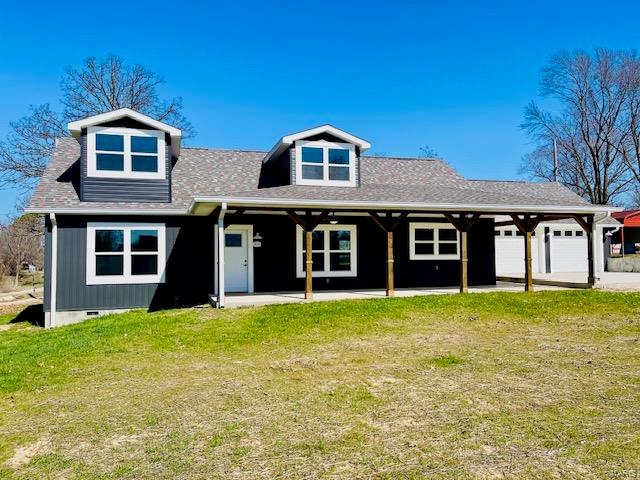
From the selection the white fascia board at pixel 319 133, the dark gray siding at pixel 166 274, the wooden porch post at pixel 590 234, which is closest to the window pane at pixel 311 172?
the white fascia board at pixel 319 133

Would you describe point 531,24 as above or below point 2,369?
above

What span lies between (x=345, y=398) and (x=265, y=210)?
7.42m

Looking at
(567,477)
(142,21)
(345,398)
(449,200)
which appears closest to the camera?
(567,477)

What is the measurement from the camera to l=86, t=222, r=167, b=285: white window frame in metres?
12.2

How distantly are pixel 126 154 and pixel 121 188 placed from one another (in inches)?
39.8

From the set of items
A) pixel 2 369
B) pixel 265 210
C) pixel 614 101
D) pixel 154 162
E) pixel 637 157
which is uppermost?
pixel 614 101

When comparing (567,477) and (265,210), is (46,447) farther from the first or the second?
(265,210)

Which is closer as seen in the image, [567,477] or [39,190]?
[567,477]

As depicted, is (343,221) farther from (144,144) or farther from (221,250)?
(144,144)

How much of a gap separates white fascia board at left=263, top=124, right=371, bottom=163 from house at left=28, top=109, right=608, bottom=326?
5 centimetres

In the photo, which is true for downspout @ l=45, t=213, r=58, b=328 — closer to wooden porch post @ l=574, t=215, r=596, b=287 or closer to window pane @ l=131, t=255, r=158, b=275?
window pane @ l=131, t=255, r=158, b=275

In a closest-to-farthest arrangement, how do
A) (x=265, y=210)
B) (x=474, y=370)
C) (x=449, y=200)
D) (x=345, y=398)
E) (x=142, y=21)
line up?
(x=345, y=398)
(x=474, y=370)
(x=265, y=210)
(x=449, y=200)
(x=142, y=21)

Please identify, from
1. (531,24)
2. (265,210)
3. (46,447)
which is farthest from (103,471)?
(531,24)

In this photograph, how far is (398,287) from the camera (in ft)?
48.3
